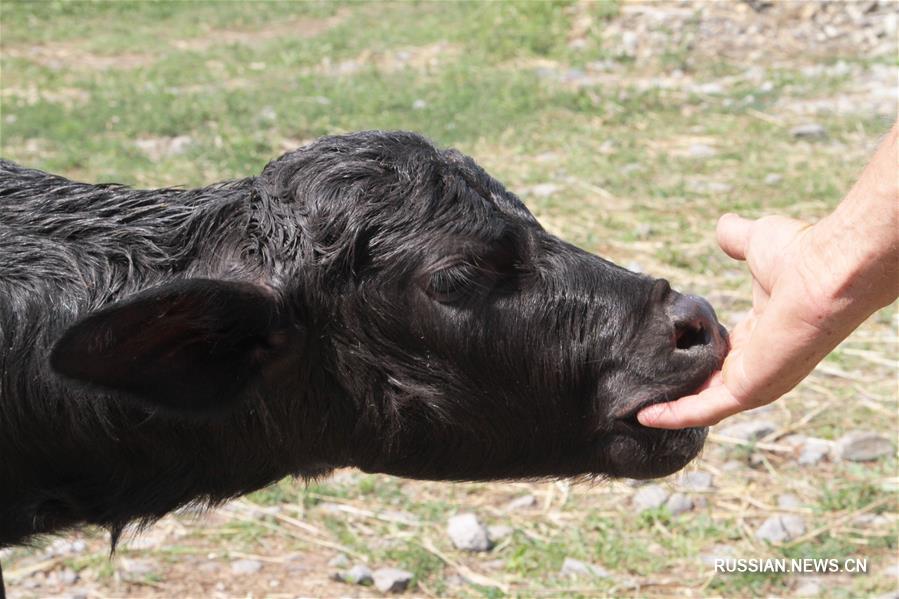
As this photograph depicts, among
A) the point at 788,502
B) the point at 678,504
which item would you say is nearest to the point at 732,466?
the point at 788,502

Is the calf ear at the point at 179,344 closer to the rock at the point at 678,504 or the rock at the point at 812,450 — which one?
the rock at the point at 678,504

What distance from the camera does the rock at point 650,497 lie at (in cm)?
556

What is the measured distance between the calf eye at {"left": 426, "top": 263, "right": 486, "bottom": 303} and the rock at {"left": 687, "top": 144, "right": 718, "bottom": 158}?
23.6 feet

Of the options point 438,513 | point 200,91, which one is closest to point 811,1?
point 200,91

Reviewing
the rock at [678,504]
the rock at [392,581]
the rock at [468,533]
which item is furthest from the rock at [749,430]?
the rock at [392,581]

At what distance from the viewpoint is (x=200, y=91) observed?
43.1 feet

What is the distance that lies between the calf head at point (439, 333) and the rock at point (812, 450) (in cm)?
235

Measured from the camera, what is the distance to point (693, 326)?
11.6 feet

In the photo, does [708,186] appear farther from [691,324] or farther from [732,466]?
[691,324]

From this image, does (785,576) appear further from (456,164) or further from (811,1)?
(811,1)

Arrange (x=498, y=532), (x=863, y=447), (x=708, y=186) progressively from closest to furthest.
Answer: (x=498, y=532), (x=863, y=447), (x=708, y=186)

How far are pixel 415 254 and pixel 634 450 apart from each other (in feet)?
2.93

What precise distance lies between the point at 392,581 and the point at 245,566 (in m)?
0.68

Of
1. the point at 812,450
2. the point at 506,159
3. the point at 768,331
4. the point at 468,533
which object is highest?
the point at 768,331
